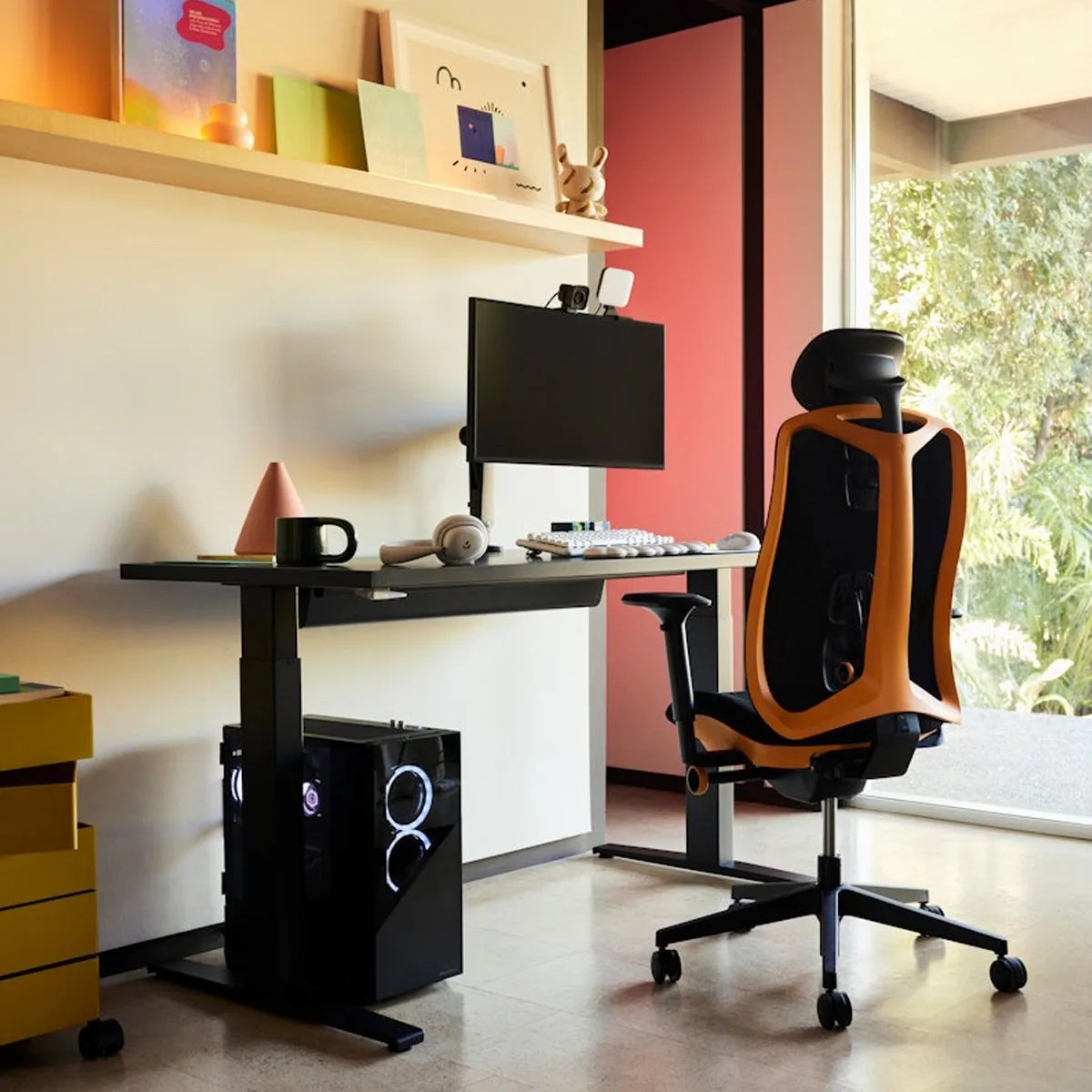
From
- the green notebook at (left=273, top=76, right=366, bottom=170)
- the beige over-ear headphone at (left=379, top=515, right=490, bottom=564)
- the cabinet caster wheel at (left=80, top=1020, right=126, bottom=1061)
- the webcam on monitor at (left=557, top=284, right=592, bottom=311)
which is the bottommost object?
the cabinet caster wheel at (left=80, top=1020, right=126, bottom=1061)

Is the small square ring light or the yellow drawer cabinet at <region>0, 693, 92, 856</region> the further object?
the small square ring light

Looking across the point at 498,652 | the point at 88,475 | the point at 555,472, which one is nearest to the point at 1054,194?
the point at 555,472

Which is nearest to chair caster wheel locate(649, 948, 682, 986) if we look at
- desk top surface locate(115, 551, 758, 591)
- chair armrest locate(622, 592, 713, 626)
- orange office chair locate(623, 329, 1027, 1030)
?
orange office chair locate(623, 329, 1027, 1030)

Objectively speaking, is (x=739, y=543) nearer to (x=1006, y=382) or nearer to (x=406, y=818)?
(x=406, y=818)

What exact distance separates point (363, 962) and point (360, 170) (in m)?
1.78

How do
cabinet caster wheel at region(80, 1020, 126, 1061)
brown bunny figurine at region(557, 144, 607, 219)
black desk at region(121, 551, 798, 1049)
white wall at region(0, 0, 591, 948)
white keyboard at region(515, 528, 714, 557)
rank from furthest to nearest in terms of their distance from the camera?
1. brown bunny figurine at region(557, 144, 607, 219)
2. white keyboard at region(515, 528, 714, 557)
3. white wall at region(0, 0, 591, 948)
4. black desk at region(121, 551, 798, 1049)
5. cabinet caster wheel at region(80, 1020, 126, 1061)

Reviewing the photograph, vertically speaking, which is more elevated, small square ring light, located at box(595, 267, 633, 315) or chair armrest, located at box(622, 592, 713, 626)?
small square ring light, located at box(595, 267, 633, 315)

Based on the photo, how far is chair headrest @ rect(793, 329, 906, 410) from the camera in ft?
9.27

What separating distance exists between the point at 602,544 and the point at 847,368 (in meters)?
0.85

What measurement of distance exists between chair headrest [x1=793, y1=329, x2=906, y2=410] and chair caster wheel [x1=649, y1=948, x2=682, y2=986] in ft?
3.72

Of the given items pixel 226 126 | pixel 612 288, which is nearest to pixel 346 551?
pixel 226 126

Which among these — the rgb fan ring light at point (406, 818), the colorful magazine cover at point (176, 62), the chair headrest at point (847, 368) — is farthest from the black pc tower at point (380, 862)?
the colorful magazine cover at point (176, 62)

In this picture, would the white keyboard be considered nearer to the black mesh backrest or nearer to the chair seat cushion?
the chair seat cushion

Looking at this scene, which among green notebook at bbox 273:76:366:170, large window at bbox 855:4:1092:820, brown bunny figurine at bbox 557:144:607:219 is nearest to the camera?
green notebook at bbox 273:76:366:170
